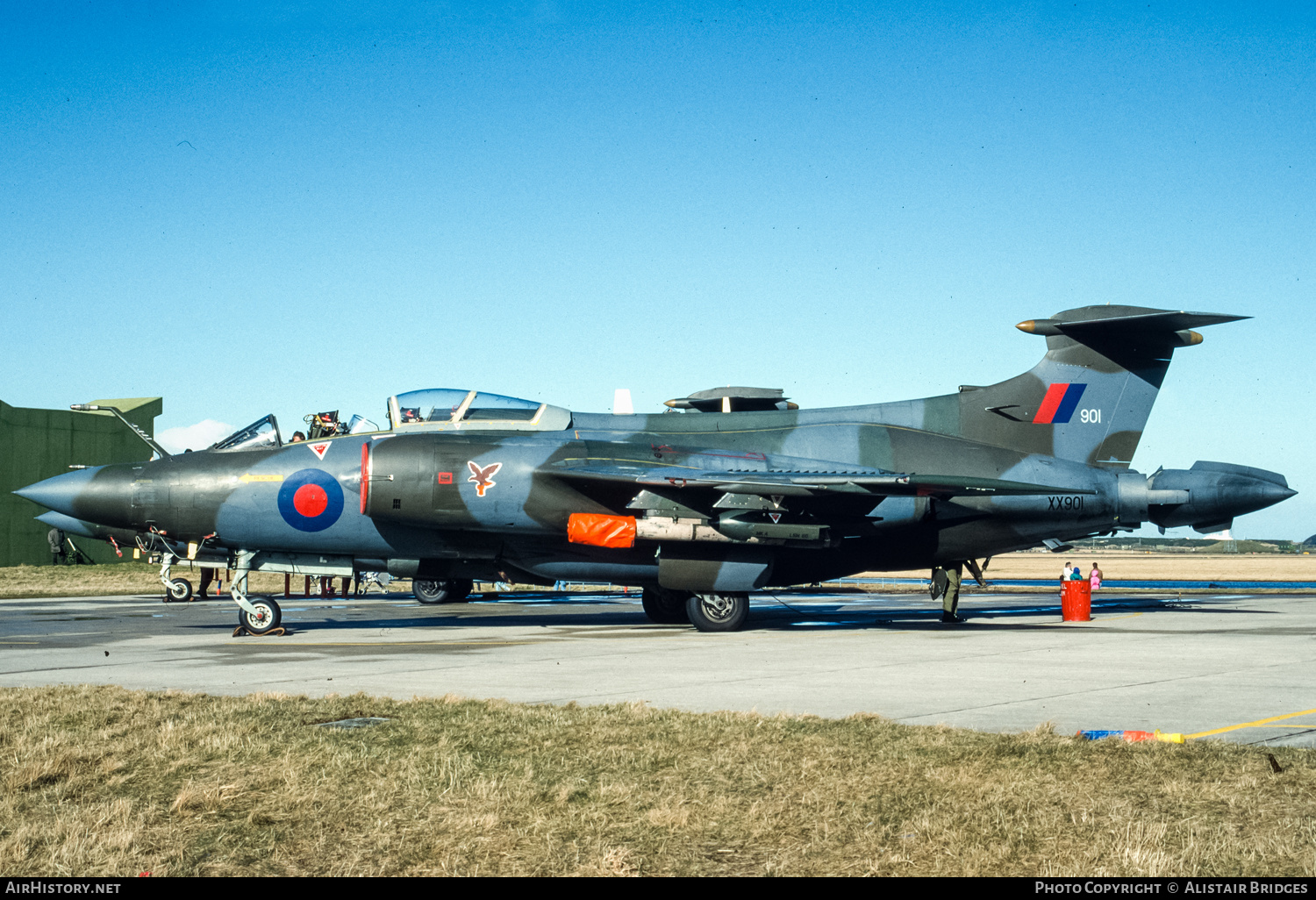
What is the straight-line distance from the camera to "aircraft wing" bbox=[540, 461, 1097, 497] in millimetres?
17000

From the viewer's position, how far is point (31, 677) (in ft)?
36.8

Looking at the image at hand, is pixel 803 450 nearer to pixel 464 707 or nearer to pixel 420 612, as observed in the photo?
pixel 420 612

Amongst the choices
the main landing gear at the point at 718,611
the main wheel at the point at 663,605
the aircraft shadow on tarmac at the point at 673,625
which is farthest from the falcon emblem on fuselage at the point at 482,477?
the main wheel at the point at 663,605

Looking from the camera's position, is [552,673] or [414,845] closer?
[414,845]

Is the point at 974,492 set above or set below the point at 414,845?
above

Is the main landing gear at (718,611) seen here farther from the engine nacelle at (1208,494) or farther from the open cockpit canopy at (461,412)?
the engine nacelle at (1208,494)

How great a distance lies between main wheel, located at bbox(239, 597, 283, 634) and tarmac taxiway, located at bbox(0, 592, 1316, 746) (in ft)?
1.67

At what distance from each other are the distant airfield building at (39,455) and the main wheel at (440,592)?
29.2 metres

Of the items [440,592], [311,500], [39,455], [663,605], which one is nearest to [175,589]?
[440,592]

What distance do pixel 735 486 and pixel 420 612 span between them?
34.0 ft

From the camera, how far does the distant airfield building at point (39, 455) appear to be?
52.1 meters

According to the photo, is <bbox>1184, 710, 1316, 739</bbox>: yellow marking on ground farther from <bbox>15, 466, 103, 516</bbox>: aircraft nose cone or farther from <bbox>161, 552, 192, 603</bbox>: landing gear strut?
<bbox>161, 552, 192, 603</bbox>: landing gear strut

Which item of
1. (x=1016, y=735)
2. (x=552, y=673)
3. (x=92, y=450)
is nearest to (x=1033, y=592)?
(x=552, y=673)

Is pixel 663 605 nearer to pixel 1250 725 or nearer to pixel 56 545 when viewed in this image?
pixel 1250 725
